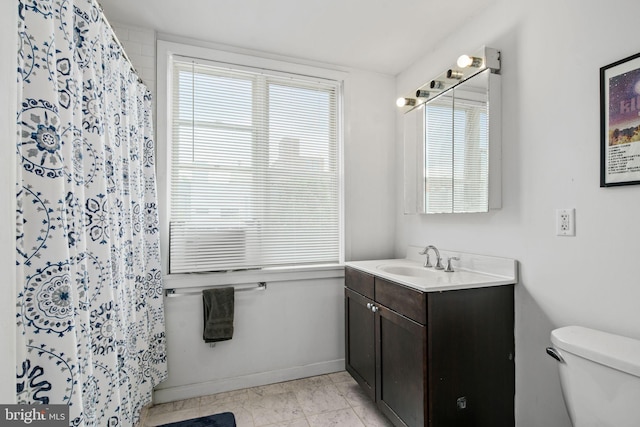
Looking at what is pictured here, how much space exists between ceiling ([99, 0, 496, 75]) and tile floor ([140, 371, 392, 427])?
2526 mm

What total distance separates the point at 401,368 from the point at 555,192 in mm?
1189

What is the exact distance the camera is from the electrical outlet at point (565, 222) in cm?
143

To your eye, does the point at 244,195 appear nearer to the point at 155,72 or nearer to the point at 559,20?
the point at 155,72

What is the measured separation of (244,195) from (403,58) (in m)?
1.66

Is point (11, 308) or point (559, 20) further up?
point (559, 20)

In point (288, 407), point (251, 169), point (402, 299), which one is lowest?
point (288, 407)

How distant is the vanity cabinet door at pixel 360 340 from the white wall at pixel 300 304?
0.79 feet

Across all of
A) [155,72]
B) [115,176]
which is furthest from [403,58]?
[115,176]

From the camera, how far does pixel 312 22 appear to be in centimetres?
203

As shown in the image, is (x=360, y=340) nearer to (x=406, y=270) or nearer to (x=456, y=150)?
(x=406, y=270)

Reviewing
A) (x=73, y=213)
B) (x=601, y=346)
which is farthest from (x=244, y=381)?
(x=601, y=346)

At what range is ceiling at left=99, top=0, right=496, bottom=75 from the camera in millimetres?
1865

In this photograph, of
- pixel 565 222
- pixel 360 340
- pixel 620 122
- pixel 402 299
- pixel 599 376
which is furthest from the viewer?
pixel 360 340

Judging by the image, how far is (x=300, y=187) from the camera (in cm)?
256
